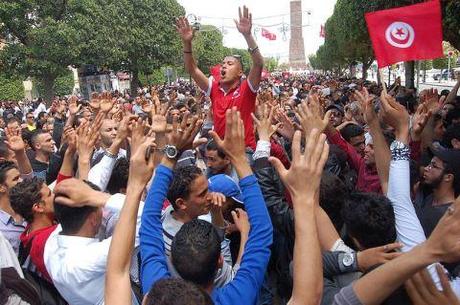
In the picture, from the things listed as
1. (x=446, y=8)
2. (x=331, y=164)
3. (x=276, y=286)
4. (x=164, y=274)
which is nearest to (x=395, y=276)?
(x=164, y=274)

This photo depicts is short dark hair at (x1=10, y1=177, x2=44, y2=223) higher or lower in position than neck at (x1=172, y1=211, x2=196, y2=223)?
higher

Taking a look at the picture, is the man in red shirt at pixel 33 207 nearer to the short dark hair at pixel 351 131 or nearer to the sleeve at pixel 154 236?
the sleeve at pixel 154 236

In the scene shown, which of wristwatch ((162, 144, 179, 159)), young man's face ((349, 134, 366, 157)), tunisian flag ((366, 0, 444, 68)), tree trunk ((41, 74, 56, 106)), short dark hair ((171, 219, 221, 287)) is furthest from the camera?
tree trunk ((41, 74, 56, 106))

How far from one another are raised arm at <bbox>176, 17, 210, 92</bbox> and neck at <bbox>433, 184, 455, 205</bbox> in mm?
A: 2625

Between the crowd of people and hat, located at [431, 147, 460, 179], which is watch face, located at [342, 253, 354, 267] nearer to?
the crowd of people

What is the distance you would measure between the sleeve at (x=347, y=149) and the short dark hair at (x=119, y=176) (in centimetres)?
195

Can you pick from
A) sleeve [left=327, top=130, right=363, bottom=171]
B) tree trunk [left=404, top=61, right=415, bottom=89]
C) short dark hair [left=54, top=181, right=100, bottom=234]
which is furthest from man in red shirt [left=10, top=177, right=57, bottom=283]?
tree trunk [left=404, top=61, right=415, bottom=89]

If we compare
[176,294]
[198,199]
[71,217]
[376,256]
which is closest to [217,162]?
[198,199]

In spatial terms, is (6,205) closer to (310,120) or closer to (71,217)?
(71,217)

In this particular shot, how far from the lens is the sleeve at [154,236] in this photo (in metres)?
2.14

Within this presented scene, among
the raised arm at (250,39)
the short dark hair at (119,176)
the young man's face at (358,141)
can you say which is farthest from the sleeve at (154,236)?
the young man's face at (358,141)

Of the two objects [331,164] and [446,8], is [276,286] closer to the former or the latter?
[331,164]

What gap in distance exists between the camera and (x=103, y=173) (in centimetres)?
362

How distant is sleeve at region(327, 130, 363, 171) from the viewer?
15.3ft
